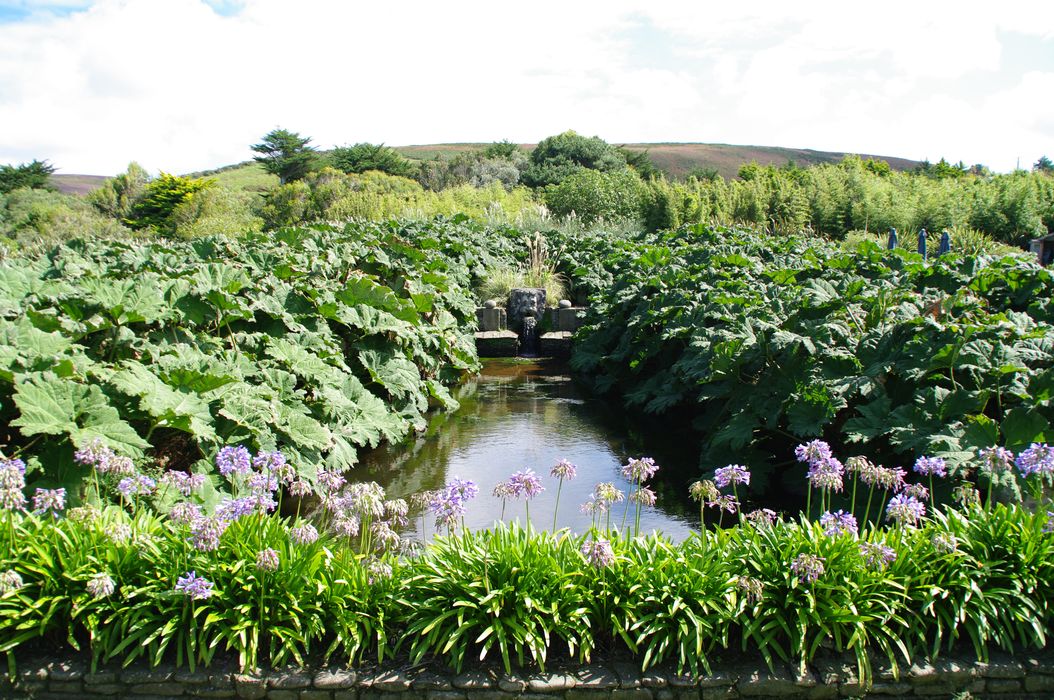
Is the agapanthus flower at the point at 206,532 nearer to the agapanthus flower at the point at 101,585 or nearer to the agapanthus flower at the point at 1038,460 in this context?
the agapanthus flower at the point at 101,585

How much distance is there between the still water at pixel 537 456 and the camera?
5234 millimetres

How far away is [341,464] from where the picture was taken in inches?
193

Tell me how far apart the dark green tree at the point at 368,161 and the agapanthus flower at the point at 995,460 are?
4187cm

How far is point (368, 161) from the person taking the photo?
4481cm

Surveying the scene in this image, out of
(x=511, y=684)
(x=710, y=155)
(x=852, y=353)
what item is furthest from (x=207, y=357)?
(x=710, y=155)

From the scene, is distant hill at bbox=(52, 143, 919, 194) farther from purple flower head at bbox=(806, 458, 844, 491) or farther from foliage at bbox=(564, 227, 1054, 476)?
purple flower head at bbox=(806, 458, 844, 491)

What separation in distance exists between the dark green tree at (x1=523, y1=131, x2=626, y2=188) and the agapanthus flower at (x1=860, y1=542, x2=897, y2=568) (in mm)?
39757

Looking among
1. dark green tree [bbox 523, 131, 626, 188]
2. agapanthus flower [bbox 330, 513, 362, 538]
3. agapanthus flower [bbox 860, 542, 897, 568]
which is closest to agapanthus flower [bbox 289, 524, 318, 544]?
agapanthus flower [bbox 330, 513, 362, 538]

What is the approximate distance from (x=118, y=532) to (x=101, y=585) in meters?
0.27

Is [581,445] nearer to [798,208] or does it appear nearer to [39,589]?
[39,589]

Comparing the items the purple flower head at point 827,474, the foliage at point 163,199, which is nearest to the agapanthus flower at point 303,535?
the purple flower head at point 827,474

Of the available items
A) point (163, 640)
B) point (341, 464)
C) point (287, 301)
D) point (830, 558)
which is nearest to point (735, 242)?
point (287, 301)

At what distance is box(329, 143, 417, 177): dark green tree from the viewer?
44406 millimetres

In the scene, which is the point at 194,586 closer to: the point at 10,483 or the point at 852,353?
the point at 10,483
